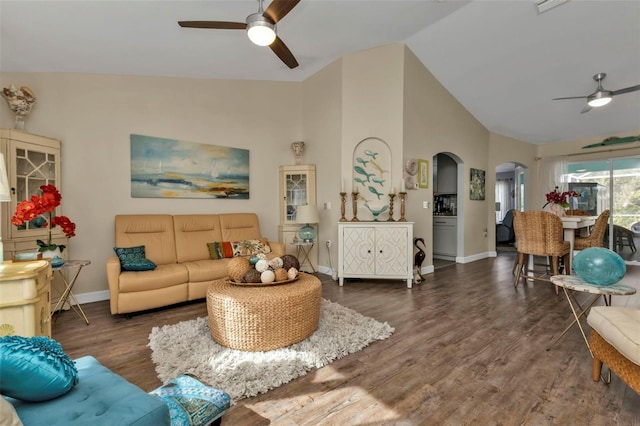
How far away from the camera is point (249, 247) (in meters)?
4.10

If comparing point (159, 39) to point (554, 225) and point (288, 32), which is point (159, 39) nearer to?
point (288, 32)

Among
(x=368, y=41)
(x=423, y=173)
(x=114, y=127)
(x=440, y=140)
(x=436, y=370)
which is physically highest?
(x=368, y=41)

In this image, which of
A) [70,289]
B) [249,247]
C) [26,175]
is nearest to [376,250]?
[249,247]

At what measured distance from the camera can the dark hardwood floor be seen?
1.60 metres

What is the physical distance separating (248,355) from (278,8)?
262cm

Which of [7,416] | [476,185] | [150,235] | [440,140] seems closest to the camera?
[7,416]

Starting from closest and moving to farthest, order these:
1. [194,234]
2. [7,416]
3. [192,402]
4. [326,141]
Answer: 1. [7,416]
2. [192,402]
3. [194,234]
4. [326,141]

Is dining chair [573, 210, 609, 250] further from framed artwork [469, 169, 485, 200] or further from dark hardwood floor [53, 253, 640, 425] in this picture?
framed artwork [469, 169, 485, 200]

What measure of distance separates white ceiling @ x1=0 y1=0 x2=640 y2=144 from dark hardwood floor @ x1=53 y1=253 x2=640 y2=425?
2764 mm

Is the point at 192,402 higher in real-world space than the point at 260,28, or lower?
lower

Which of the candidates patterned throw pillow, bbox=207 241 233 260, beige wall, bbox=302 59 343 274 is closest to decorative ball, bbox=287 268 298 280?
patterned throw pillow, bbox=207 241 233 260

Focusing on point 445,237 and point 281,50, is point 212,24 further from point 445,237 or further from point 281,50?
point 445,237

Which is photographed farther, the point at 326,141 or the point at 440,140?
the point at 440,140

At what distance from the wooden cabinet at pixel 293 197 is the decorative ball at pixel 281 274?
2323mm
